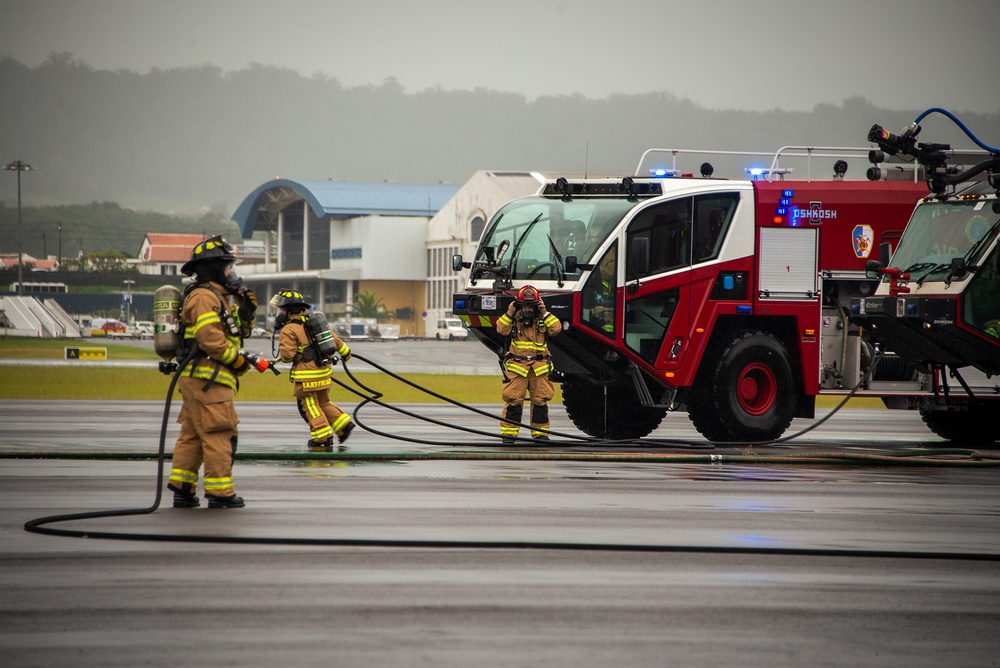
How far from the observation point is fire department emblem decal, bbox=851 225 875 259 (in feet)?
49.8

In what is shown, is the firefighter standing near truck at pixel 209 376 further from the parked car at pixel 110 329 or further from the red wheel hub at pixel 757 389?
the parked car at pixel 110 329

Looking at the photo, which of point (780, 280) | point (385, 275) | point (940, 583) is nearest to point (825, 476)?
point (780, 280)

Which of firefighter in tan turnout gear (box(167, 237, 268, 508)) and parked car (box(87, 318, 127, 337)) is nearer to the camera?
firefighter in tan turnout gear (box(167, 237, 268, 508))

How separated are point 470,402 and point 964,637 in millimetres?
19139

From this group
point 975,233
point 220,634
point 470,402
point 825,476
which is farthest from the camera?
point 470,402

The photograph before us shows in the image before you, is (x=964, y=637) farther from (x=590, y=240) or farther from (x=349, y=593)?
(x=590, y=240)

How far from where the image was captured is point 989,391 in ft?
49.7

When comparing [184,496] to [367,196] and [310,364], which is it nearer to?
[310,364]

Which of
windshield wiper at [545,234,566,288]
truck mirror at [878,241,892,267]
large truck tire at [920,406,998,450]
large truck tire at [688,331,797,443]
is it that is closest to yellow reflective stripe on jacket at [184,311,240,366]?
windshield wiper at [545,234,566,288]

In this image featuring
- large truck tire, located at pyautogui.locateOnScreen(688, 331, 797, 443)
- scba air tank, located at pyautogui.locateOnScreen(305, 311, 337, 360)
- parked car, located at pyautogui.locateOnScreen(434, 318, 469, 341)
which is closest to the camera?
scba air tank, located at pyautogui.locateOnScreen(305, 311, 337, 360)

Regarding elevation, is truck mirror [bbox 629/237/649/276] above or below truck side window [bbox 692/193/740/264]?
below

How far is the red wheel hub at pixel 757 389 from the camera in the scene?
14.8 metres

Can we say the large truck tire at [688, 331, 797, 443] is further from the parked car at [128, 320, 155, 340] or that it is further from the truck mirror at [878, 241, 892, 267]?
the parked car at [128, 320, 155, 340]

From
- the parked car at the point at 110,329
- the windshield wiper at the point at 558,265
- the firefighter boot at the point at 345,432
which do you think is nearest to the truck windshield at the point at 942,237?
the windshield wiper at the point at 558,265
